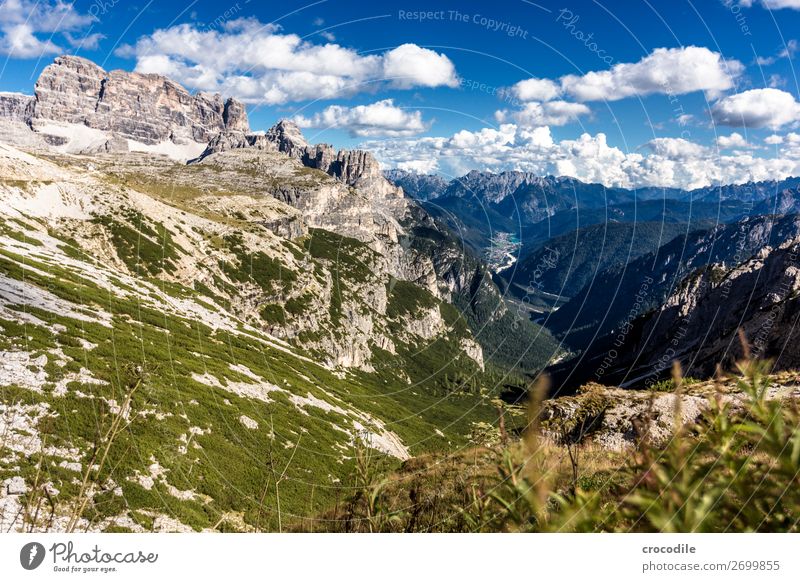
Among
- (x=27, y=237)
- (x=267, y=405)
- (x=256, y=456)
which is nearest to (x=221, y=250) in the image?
(x=27, y=237)

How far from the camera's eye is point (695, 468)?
2.36 metres

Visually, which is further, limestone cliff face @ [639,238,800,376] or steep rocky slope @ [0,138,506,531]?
limestone cliff face @ [639,238,800,376]

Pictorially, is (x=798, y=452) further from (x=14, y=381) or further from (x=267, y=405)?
(x=267, y=405)

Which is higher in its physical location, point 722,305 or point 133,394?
point 722,305

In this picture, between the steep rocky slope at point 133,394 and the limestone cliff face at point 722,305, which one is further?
the limestone cliff face at point 722,305

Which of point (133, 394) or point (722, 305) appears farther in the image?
point (722, 305)

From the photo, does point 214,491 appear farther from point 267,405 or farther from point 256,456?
point 267,405

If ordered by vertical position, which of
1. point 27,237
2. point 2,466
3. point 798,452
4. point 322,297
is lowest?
point 322,297

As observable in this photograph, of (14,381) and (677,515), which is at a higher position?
(677,515)
